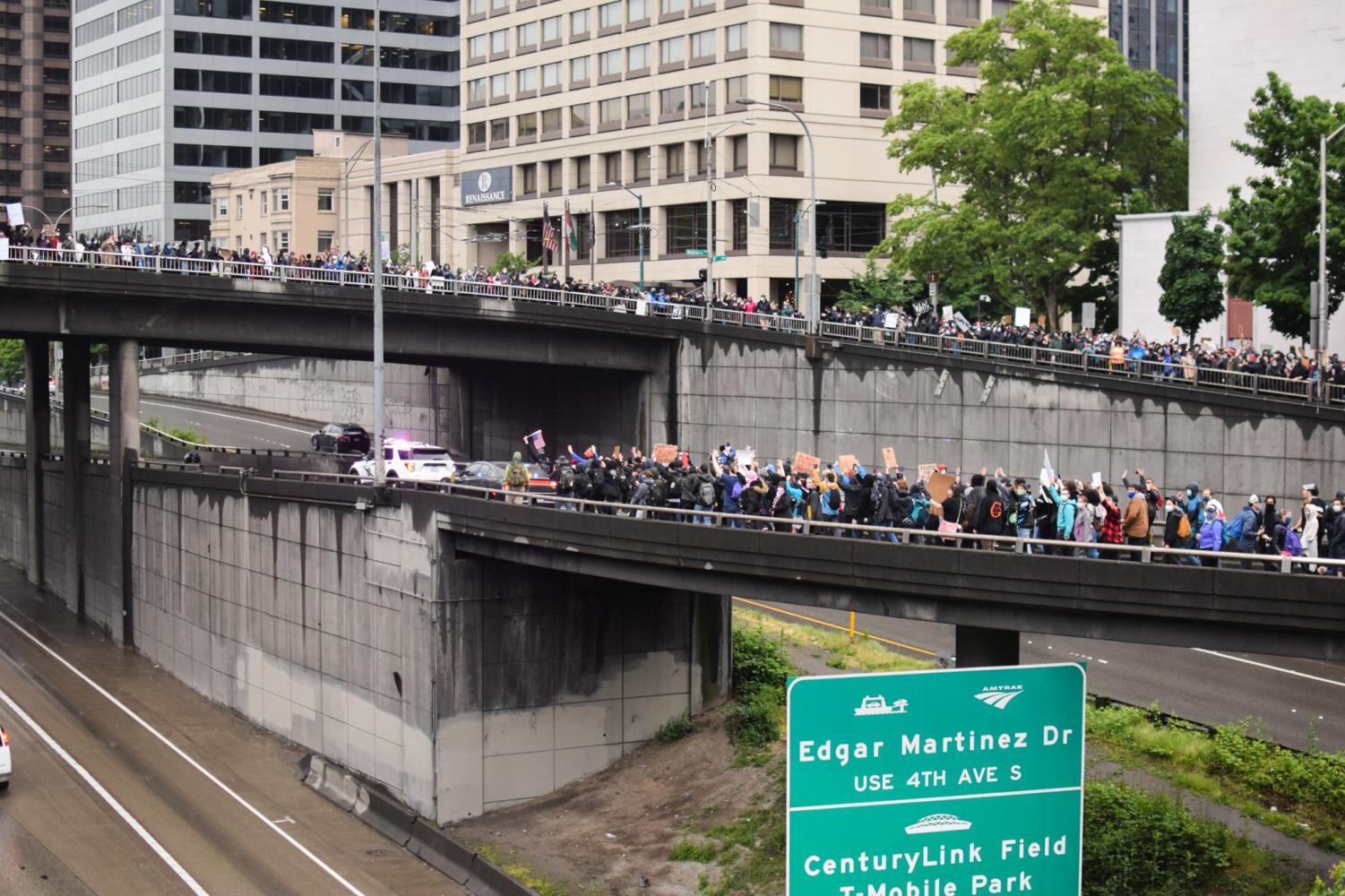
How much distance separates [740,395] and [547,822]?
24.4 m

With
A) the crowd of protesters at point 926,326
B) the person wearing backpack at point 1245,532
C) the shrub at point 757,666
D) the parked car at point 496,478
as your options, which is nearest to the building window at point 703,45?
the crowd of protesters at point 926,326

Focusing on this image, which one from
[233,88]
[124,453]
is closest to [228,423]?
[124,453]

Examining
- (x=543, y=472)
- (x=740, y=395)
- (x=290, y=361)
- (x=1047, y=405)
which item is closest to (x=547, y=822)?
(x=543, y=472)

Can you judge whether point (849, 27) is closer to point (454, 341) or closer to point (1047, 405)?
point (454, 341)

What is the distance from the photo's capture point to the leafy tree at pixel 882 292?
64188 millimetres

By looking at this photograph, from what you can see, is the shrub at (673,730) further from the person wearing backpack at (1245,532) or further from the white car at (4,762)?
the person wearing backpack at (1245,532)

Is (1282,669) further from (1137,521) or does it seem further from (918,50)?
(918,50)

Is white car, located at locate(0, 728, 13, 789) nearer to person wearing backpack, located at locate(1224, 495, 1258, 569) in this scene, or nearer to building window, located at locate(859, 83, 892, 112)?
person wearing backpack, located at locate(1224, 495, 1258, 569)

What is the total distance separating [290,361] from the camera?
93562 mm

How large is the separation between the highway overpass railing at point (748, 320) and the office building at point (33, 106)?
4213 inches

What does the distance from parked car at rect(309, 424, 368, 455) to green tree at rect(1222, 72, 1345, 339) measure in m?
40.5

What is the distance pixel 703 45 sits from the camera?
7894 centimetres

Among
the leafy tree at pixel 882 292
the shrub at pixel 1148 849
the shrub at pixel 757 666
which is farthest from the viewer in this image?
the leafy tree at pixel 882 292

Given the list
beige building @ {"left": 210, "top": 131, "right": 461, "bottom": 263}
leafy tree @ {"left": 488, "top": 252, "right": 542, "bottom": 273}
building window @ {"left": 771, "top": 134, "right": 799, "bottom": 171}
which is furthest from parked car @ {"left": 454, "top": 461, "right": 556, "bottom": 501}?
beige building @ {"left": 210, "top": 131, "right": 461, "bottom": 263}
